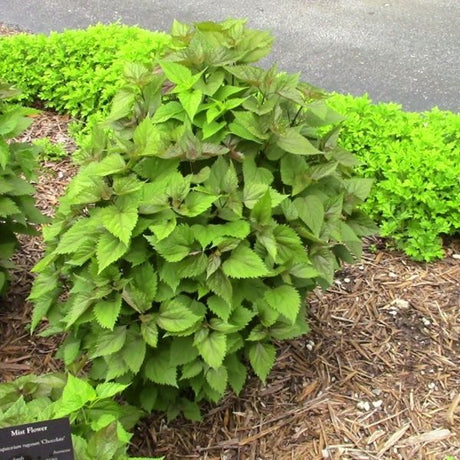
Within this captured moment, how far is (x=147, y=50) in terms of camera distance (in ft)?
16.0

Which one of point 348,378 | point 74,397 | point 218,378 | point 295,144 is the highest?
point 295,144

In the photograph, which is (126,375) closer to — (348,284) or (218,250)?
(218,250)

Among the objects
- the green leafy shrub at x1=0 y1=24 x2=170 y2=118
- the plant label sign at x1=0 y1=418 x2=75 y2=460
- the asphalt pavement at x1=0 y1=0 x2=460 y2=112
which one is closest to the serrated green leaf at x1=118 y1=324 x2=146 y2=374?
the plant label sign at x1=0 y1=418 x2=75 y2=460

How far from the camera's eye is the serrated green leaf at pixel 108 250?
2.36 metres

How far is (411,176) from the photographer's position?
3.95 metres

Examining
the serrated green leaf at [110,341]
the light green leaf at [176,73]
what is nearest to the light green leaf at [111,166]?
the light green leaf at [176,73]

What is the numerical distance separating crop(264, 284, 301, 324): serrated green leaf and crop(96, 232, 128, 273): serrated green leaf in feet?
1.91

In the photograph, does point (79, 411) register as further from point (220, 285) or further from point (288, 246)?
point (288, 246)

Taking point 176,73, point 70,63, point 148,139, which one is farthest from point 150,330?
point 70,63

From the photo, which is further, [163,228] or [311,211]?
[311,211]

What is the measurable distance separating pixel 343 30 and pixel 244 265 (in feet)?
18.1

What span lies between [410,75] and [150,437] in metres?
4.78

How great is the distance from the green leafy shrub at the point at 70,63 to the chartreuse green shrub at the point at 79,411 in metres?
2.95

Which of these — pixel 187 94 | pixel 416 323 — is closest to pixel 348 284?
pixel 416 323
